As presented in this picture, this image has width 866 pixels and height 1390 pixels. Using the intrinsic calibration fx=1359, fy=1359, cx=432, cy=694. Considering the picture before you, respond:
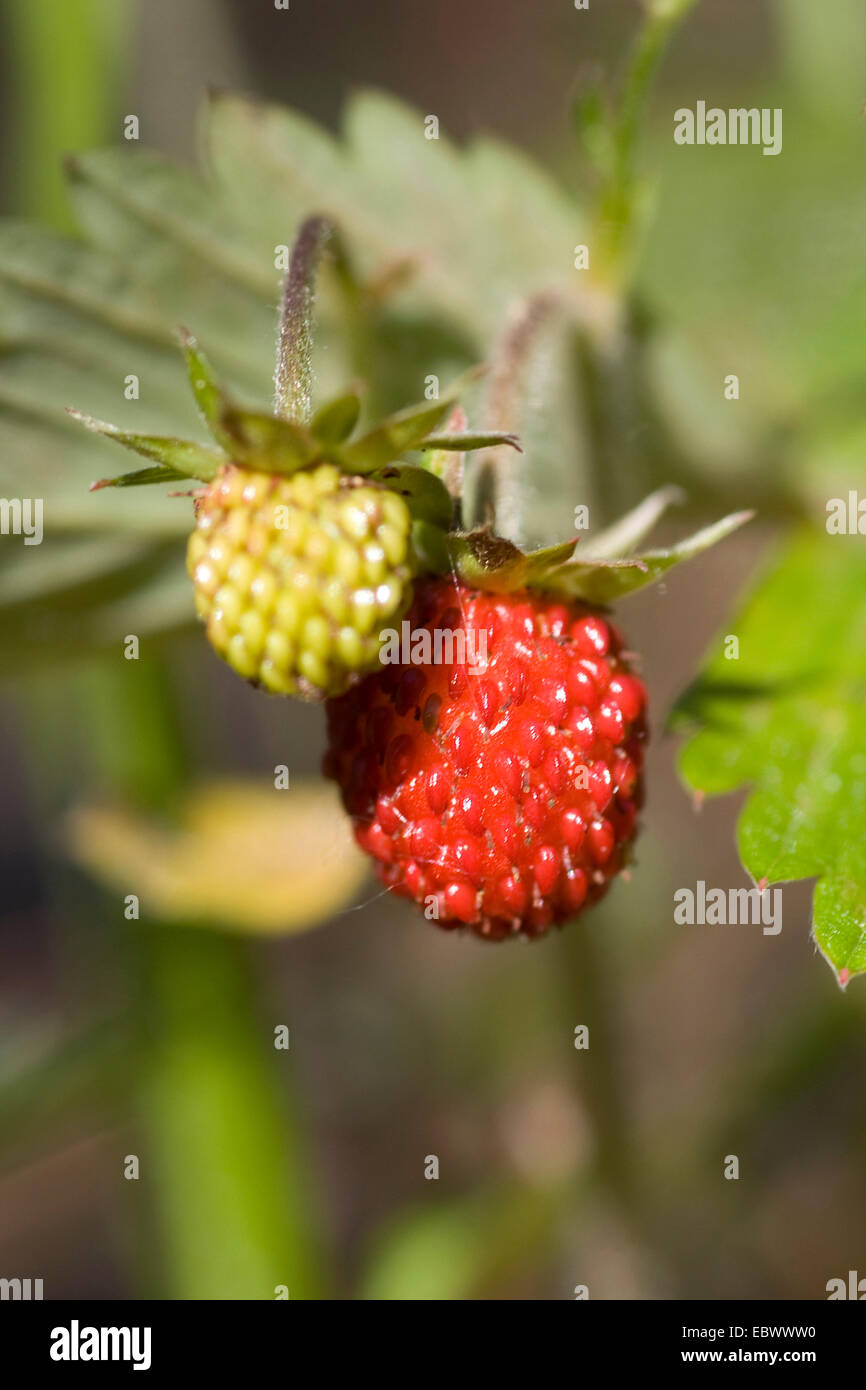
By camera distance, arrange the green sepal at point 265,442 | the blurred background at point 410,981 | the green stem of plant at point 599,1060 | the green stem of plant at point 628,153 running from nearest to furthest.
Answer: the green sepal at point 265,442 → the green stem of plant at point 628,153 → the blurred background at point 410,981 → the green stem of plant at point 599,1060

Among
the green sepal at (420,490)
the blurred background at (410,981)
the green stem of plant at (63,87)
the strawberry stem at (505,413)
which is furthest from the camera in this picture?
the green stem of plant at (63,87)

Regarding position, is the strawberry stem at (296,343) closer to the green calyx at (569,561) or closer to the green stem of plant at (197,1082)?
the green calyx at (569,561)

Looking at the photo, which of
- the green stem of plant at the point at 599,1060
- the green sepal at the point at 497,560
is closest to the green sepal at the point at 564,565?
the green sepal at the point at 497,560

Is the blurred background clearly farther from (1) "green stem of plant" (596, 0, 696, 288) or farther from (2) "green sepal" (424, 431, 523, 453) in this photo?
(2) "green sepal" (424, 431, 523, 453)

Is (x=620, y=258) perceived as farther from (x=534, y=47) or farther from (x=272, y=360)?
(x=534, y=47)

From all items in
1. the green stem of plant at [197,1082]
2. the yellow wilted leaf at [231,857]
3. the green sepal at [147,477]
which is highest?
the green sepal at [147,477]

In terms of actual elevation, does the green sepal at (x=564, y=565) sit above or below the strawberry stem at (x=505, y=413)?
below

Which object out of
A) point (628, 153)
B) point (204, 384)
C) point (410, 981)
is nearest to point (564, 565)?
point (204, 384)
